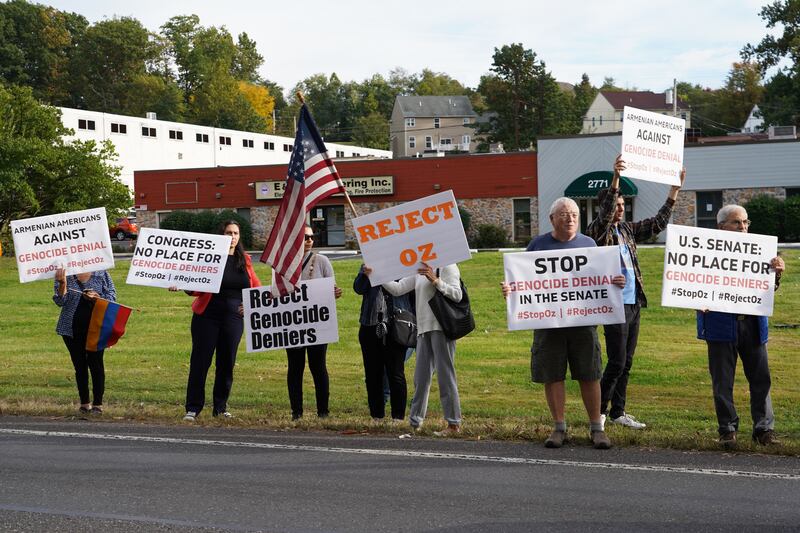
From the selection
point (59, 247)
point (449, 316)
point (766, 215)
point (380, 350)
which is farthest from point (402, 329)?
point (766, 215)

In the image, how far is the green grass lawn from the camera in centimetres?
1037

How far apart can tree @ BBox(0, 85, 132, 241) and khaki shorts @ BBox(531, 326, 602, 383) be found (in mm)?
39334

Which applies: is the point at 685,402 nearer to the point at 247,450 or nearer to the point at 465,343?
the point at 247,450

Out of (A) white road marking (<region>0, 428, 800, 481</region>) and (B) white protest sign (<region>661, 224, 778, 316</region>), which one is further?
(B) white protest sign (<region>661, 224, 778, 316</region>)

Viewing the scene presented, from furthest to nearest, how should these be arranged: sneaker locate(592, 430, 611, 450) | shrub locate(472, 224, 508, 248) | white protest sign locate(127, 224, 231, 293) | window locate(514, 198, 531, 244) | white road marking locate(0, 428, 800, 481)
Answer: window locate(514, 198, 531, 244)
shrub locate(472, 224, 508, 248)
white protest sign locate(127, 224, 231, 293)
sneaker locate(592, 430, 611, 450)
white road marking locate(0, 428, 800, 481)

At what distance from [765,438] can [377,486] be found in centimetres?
334

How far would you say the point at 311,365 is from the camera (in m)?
11.0

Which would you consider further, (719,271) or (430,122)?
(430,122)

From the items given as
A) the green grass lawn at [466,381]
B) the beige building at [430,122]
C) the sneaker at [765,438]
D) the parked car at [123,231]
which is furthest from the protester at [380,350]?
the beige building at [430,122]

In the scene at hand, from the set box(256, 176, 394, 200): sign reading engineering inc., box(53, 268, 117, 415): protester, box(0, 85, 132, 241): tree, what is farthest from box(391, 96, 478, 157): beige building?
box(53, 268, 117, 415): protester

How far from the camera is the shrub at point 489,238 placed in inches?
2136

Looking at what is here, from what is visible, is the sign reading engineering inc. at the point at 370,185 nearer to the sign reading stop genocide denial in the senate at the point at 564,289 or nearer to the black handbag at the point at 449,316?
the black handbag at the point at 449,316

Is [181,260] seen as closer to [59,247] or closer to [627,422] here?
[59,247]

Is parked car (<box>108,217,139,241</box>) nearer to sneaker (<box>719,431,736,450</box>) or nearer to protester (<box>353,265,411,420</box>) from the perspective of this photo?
protester (<box>353,265,411,420</box>)
